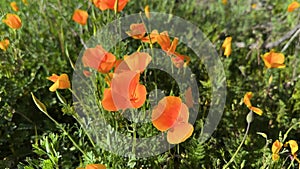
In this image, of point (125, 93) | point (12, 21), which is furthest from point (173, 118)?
point (12, 21)

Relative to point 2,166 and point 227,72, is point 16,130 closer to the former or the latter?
point 2,166

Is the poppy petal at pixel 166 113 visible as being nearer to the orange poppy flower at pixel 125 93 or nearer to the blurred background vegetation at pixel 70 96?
the orange poppy flower at pixel 125 93

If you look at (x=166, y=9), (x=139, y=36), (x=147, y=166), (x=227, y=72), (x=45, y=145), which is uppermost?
(x=166, y=9)

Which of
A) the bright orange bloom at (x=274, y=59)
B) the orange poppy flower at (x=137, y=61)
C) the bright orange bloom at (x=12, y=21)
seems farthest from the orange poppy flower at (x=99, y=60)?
the bright orange bloom at (x=274, y=59)

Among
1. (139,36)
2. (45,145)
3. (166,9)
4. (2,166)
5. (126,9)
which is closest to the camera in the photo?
(45,145)

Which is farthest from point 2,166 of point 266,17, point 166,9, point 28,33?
point 266,17

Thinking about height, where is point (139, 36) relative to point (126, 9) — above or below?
below

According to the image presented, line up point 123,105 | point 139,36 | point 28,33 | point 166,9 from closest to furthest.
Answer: point 123,105 < point 139,36 < point 28,33 < point 166,9
